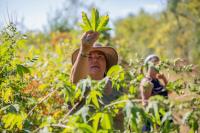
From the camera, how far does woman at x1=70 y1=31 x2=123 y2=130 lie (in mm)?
2778

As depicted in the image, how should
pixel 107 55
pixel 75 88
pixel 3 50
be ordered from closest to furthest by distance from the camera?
1. pixel 75 88
2. pixel 3 50
3. pixel 107 55

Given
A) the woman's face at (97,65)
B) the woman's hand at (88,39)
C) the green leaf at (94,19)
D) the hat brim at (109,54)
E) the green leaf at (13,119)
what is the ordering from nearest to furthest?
the green leaf at (13,119), the green leaf at (94,19), the woman's hand at (88,39), the woman's face at (97,65), the hat brim at (109,54)

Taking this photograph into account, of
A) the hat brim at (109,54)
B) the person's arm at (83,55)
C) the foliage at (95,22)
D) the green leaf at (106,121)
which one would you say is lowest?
the green leaf at (106,121)

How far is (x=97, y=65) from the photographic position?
145 inches

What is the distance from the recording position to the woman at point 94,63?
2778 millimetres

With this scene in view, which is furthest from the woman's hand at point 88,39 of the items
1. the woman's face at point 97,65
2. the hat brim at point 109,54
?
the hat brim at point 109,54

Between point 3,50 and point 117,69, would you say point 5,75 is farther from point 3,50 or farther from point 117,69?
point 117,69

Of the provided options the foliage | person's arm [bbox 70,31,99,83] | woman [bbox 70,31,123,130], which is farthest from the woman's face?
the foliage

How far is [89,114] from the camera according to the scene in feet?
7.05

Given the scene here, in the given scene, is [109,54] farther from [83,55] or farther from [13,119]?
[13,119]

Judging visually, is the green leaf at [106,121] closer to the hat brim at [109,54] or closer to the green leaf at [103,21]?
→ the green leaf at [103,21]

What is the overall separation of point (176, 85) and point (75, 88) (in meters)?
0.59

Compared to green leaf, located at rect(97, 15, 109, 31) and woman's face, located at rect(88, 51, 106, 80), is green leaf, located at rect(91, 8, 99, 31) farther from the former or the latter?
woman's face, located at rect(88, 51, 106, 80)

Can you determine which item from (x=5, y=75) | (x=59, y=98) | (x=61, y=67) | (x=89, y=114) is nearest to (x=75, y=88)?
(x=89, y=114)
